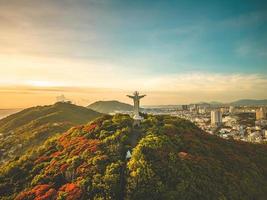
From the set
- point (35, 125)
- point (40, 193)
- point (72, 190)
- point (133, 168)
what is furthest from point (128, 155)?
point (35, 125)

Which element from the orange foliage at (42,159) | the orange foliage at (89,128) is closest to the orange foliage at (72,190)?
the orange foliage at (42,159)

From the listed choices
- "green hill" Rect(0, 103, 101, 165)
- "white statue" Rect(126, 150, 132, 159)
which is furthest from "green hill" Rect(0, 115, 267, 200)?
"green hill" Rect(0, 103, 101, 165)

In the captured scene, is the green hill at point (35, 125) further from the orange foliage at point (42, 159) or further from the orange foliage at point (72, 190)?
the orange foliage at point (72, 190)

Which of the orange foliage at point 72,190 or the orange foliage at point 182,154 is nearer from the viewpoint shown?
the orange foliage at point 72,190

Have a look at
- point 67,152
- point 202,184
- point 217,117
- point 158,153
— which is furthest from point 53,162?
point 217,117

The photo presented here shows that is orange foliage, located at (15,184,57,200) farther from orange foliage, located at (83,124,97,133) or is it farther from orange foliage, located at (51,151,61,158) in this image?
orange foliage, located at (83,124,97,133)

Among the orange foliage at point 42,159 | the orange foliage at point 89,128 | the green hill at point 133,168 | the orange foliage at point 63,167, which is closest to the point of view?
the green hill at point 133,168
